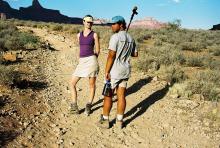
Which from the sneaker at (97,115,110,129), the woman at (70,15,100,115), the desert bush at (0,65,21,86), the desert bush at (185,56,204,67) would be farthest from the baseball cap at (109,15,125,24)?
the desert bush at (185,56,204,67)

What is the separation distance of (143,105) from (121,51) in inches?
106

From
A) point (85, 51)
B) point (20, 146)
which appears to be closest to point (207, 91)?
point (85, 51)

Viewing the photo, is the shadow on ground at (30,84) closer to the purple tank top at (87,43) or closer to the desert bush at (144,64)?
the purple tank top at (87,43)

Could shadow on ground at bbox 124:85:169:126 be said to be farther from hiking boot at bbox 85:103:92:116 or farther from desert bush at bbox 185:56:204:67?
desert bush at bbox 185:56:204:67

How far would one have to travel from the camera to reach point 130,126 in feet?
25.3

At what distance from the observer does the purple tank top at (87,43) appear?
7.80 metres

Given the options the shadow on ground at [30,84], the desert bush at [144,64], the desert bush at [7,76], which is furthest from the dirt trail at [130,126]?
the desert bush at [144,64]

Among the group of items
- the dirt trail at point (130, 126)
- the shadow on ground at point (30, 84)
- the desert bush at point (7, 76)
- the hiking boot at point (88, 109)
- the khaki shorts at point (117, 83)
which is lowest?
the dirt trail at point (130, 126)

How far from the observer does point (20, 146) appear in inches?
246

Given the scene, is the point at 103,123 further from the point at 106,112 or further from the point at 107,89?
the point at 107,89

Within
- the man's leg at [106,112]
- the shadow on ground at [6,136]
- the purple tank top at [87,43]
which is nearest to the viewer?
the shadow on ground at [6,136]

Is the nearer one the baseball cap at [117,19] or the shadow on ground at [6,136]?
the shadow on ground at [6,136]

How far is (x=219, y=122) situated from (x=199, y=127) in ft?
1.88

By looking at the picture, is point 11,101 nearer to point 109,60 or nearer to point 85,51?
point 85,51
